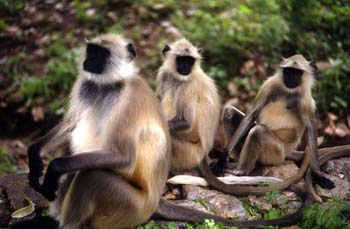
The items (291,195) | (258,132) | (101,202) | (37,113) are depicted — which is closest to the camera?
(101,202)

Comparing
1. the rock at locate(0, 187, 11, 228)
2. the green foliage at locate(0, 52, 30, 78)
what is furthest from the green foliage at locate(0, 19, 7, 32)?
the rock at locate(0, 187, 11, 228)

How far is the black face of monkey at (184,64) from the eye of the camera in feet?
17.4

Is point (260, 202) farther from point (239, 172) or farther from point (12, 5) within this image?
point (12, 5)

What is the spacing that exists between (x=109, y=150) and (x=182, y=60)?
1.75m

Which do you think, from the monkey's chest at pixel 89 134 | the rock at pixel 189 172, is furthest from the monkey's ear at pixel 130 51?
the rock at pixel 189 172

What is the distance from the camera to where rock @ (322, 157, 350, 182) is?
530cm

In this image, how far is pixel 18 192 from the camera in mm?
4902

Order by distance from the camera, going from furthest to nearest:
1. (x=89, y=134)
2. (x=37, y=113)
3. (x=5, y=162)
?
1. (x=37, y=113)
2. (x=5, y=162)
3. (x=89, y=134)

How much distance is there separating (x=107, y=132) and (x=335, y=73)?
5189mm

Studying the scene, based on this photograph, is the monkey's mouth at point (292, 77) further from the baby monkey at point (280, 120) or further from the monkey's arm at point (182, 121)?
the monkey's arm at point (182, 121)

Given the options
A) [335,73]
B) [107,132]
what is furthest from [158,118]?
[335,73]

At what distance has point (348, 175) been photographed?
528cm

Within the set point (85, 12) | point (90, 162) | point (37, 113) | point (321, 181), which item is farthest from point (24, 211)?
point (85, 12)

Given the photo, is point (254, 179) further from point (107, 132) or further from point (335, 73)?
point (335, 73)
